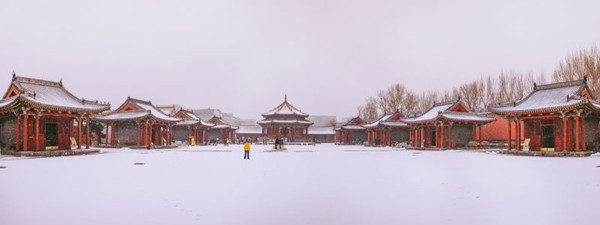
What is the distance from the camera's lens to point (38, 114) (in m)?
23.4

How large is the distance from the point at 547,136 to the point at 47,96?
33631mm

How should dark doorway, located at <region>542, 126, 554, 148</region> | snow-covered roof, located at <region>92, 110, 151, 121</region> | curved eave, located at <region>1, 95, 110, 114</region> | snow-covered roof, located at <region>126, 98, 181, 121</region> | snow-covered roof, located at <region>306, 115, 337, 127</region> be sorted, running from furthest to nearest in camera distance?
snow-covered roof, located at <region>306, 115, 337, 127</region>
snow-covered roof, located at <region>126, 98, 181, 121</region>
snow-covered roof, located at <region>92, 110, 151, 121</region>
dark doorway, located at <region>542, 126, 554, 148</region>
curved eave, located at <region>1, 95, 110, 114</region>

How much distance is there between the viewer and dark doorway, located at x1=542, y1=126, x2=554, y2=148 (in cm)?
2517

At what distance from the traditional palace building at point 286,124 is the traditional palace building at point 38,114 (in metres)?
35.2

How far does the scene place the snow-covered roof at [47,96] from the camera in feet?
76.3

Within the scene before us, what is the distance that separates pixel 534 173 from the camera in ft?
43.7

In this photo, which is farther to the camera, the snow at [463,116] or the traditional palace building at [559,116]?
the snow at [463,116]

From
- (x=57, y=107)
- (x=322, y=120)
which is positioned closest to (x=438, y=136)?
(x=57, y=107)

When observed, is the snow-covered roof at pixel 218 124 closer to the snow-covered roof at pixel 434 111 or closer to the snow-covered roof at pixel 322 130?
the snow-covered roof at pixel 322 130

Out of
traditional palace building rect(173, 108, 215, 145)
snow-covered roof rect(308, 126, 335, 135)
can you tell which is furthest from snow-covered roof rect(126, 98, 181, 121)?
snow-covered roof rect(308, 126, 335, 135)

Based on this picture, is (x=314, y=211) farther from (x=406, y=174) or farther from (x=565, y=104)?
(x=565, y=104)

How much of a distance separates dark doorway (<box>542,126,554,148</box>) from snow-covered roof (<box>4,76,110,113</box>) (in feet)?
102

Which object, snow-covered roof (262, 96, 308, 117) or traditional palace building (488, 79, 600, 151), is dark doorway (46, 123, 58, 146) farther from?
snow-covered roof (262, 96, 308, 117)

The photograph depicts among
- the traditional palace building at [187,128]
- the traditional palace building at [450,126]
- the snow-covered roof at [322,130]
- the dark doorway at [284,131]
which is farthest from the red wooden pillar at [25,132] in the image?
the snow-covered roof at [322,130]
